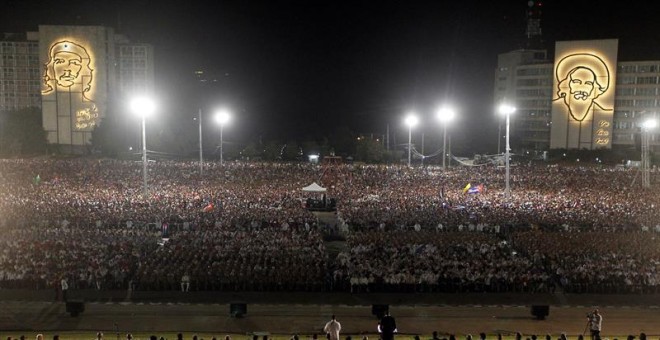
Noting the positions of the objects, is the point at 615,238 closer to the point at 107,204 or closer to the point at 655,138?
the point at 107,204

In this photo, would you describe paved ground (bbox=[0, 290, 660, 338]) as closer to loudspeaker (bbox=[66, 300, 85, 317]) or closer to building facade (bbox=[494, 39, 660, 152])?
loudspeaker (bbox=[66, 300, 85, 317])

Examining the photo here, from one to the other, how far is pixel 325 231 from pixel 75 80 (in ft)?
225

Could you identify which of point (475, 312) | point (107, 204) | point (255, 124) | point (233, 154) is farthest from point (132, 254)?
point (255, 124)

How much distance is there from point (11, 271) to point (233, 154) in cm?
5626

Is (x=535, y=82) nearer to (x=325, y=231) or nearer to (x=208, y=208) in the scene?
(x=325, y=231)

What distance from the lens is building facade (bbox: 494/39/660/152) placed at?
268ft

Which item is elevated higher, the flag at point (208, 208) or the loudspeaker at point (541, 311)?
the flag at point (208, 208)

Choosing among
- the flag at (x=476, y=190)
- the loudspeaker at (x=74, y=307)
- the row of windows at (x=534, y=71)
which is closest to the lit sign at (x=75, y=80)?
the flag at (x=476, y=190)

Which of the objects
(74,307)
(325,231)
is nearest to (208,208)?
(325,231)

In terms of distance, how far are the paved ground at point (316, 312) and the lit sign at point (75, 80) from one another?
71.0 meters

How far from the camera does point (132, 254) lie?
73.2ft

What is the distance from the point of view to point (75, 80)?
85312 mm

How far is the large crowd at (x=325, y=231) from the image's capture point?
20.6 m

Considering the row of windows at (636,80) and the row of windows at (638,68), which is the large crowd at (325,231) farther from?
the row of windows at (638,68)
